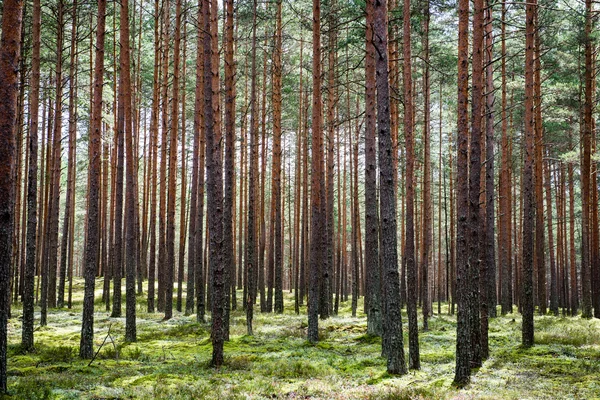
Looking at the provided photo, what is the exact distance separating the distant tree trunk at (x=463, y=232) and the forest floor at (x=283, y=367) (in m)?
0.50

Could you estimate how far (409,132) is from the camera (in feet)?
39.8

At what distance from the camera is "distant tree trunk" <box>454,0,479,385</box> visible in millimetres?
8445

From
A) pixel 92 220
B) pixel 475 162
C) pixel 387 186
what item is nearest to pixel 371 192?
pixel 387 186

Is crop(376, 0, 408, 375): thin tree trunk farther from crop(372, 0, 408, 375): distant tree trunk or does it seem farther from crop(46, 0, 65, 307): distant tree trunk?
crop(46, 0, 65, 307): distant tree trunk

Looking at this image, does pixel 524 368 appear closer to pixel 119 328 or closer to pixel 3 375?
pixel 3 375

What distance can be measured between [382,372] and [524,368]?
130 inches

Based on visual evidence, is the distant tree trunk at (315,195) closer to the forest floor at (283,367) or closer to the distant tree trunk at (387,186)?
the forest floor at (283,367)

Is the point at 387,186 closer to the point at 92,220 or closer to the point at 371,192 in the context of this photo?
the point at 371,192

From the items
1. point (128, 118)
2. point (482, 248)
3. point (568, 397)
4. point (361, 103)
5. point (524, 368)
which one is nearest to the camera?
point (568, 397)

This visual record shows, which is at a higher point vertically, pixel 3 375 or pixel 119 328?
pixel 3 375

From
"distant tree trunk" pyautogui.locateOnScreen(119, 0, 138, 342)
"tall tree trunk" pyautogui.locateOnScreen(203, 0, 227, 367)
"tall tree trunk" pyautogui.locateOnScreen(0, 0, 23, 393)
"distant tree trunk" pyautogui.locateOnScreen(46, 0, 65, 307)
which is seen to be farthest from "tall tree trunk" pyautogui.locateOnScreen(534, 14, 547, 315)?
"distant tree trunk" pyautogui.locateOnScreen(46, 0, 65, 307)

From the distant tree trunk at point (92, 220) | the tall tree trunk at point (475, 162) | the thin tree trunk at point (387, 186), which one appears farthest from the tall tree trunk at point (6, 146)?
the tall tree trunk at point (475, 162)

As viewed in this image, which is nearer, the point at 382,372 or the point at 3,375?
the point at 3,375

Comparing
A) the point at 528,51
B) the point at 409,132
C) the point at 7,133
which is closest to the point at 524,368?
the point at 409,132
